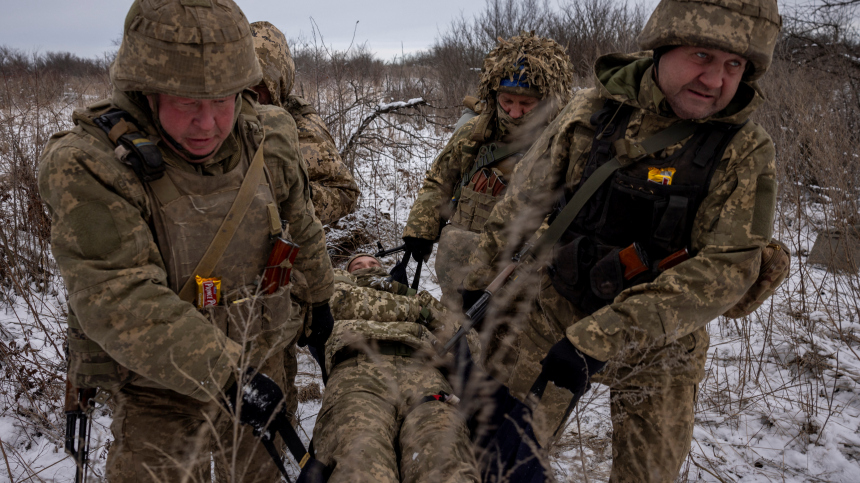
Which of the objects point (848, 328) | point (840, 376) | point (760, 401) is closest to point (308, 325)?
point (760, 401)

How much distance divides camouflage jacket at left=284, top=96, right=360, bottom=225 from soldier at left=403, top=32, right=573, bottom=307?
0.68m

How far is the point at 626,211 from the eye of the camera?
198 cm

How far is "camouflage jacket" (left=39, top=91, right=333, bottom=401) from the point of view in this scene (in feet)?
4.66

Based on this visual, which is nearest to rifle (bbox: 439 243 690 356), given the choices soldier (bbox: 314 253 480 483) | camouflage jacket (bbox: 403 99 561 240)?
soldier (bbox: 314 253 480 483)

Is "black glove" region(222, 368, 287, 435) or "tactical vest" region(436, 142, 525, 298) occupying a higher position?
"tactical vest" region(436, 142, 525, 298)

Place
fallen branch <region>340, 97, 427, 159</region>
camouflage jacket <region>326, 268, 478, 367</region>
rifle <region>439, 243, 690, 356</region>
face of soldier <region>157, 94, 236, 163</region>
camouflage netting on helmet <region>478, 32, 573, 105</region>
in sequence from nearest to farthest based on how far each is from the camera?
face of soldier <region>157, 94, 236, 163</region>, rifle <region>439, 243, 690, 356</region>, camouflage jacket <region>326, 268, 478, 367</region>, camouflage netting on helmet <region>478, 32, 573, 105</region>, fallen branch <region>340, 97, 427, 159</region>

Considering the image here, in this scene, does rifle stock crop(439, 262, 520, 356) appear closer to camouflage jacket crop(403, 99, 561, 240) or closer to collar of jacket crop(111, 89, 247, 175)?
camouflage jacket crop(403, 99, 561, 240)

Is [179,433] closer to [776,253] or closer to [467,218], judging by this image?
[467,218]

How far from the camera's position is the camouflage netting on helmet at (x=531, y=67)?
3133mm

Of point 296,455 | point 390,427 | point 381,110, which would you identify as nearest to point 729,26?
point 390,427

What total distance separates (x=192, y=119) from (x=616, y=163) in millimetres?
1608

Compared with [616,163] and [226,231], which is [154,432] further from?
[616,163]

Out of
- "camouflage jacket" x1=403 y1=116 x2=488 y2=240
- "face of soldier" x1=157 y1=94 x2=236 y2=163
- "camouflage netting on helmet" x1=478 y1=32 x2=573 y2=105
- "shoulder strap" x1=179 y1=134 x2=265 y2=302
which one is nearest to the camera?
"face of soldier" x1=157 y1=94 x2=236 y2=163

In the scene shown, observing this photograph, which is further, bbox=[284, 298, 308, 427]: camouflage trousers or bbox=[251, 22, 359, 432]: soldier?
bbox=[251, 22, 359, 432]: soldier
